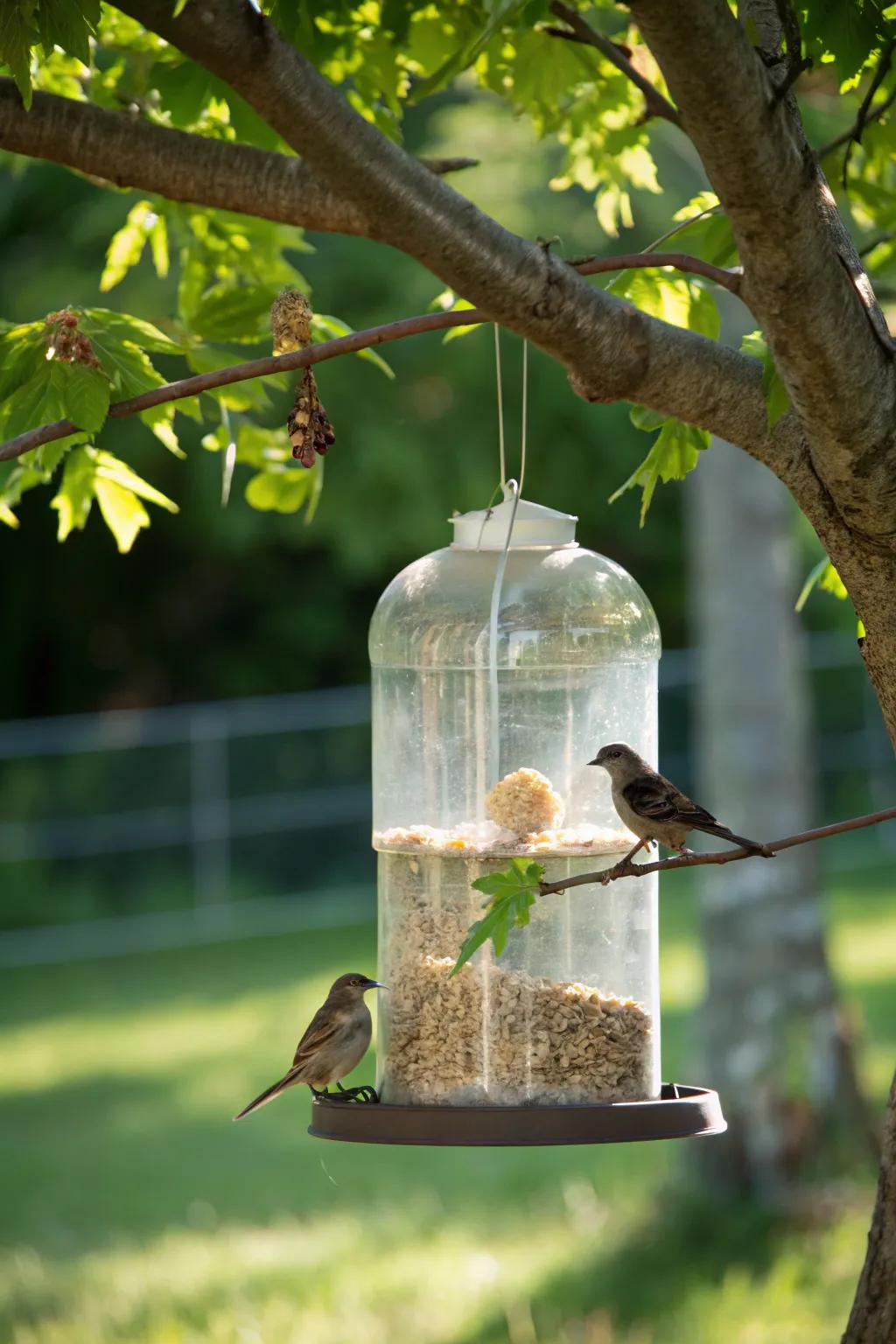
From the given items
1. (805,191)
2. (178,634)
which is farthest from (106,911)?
(805,191)

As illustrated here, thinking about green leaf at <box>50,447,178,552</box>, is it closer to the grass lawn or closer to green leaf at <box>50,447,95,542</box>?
green leaf at <box>50,447,95,542</box>

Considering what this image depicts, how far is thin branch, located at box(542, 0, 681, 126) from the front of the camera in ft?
10.2

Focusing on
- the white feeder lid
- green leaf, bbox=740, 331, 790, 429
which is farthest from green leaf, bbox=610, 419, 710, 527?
green leaf, bbox=740, 331, 790, 429

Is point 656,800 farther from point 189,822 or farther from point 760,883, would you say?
point 189,822

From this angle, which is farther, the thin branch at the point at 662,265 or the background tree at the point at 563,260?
the thin branch at the point at 662,265

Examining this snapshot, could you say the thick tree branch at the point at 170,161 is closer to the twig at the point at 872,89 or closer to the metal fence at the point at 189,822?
the twig at the point at 872,89

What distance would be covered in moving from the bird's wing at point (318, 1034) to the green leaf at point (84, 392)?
153cm

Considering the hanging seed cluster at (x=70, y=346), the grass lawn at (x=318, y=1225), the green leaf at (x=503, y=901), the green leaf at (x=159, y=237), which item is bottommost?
the grass lawn at (x=318, y=1225)

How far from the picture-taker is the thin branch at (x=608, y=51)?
3.09 metres


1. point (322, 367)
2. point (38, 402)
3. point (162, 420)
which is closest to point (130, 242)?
point (162, 420)

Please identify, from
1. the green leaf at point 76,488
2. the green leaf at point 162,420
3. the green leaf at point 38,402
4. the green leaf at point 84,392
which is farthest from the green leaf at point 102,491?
the green leaf at point 84,392

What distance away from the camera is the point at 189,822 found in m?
17.0

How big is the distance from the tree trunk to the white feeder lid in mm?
5360

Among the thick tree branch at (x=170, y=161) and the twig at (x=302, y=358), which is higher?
the thick tree branch at (x=170, y=161)
